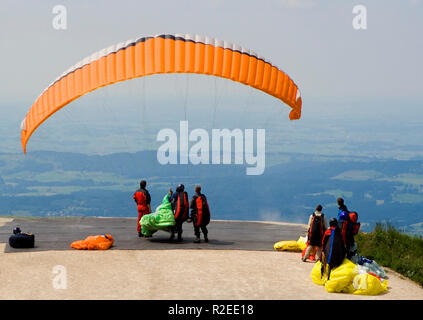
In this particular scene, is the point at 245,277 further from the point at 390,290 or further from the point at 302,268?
the point at 390,290

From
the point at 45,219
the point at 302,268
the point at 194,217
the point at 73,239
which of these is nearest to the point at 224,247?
the point at 194,217

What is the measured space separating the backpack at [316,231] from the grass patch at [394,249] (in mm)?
1892

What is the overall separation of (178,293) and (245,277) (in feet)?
6.46

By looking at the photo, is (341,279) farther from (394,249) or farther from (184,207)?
(184,207)

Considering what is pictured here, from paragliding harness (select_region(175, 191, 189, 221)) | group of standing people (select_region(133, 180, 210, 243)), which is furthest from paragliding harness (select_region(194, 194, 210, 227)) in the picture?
paragliding harness (select_region(175, 191, 189, 221))

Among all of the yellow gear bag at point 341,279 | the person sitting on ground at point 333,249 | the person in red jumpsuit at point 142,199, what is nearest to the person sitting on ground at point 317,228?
the person sitting on ground at point 333,249

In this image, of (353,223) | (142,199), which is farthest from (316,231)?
(142,199)

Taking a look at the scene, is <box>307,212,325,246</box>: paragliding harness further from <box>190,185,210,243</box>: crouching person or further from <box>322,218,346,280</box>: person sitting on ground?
<box>190,185,210,243</box>: crouching person

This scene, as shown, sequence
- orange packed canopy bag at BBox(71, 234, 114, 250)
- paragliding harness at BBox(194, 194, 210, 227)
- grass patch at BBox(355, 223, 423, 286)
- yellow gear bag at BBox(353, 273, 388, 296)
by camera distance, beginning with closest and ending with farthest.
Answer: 1. yellow gear bag at BBox(353, 273, 388, 296)
2. grass patch at BBox(355, 223, 423, 286)
3. orange packed canopy bag at BBox(71, 234, 114, 250)
4. paragliding harness at BBox(194, 194, 210, 227)

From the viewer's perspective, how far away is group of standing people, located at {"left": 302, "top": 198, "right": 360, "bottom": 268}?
47.1 ft

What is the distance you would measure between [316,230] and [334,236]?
1.89 meters

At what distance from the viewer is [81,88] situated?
17078 mm

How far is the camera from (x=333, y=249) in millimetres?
14336
